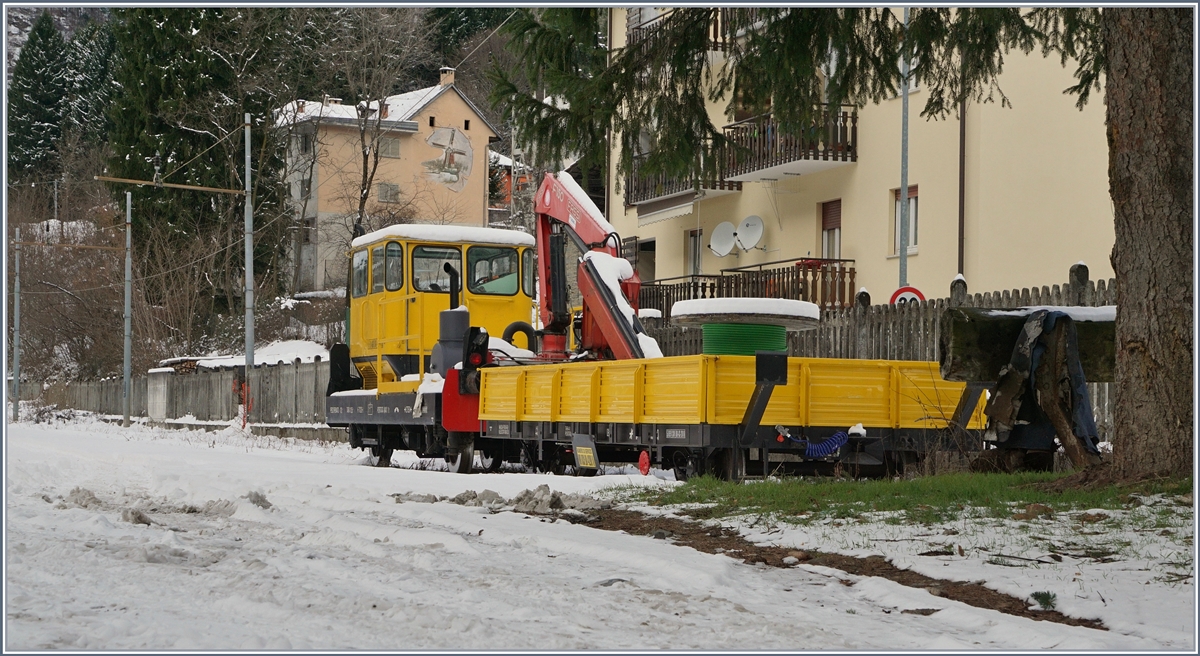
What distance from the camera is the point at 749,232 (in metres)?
32.8

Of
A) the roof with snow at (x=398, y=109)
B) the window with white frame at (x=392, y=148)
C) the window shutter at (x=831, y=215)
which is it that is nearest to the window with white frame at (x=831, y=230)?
the window shutter at (x=831, y=215)

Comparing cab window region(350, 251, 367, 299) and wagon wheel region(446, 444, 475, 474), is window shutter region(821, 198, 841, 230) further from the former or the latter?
wagon wheel region(446, 444, 475, 474)

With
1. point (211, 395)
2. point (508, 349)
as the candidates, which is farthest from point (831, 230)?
point (211, 395)

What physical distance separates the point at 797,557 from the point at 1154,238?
3699 millimetres

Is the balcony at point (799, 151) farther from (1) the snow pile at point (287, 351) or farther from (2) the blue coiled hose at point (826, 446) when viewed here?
(1) the snow pile at point (287, 351)

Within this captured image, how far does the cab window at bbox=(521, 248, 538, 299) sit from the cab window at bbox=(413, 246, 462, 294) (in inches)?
45.7

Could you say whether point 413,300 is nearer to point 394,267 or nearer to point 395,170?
point 394,267

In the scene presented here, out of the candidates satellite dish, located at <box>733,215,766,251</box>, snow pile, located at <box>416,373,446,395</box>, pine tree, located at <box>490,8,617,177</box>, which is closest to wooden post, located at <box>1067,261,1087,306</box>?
pine tree, located at <box>490,8,617,177</box>

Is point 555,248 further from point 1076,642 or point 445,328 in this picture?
point 1076,642

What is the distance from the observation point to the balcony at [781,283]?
29.1 meters

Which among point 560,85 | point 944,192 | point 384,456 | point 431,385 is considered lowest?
point 384,456

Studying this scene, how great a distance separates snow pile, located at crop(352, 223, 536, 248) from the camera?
802 inches

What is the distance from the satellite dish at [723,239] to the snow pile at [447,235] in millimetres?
12722

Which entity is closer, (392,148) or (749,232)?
(749,232)
